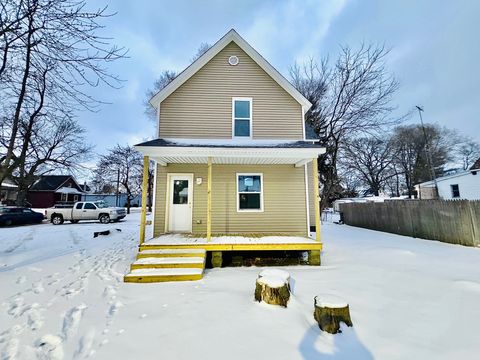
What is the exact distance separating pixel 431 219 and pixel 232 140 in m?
8.66

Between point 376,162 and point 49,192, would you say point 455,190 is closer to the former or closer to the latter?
point 376,162

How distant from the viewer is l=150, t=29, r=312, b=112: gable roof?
7883 mm

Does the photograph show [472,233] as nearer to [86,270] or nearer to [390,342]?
[390,342]

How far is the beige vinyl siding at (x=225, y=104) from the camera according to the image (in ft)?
26.0

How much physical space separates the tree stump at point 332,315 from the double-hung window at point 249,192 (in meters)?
4.84

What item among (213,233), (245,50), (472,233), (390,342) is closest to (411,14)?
(245,50)

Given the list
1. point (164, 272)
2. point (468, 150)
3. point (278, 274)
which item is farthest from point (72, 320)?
point (468, 150)

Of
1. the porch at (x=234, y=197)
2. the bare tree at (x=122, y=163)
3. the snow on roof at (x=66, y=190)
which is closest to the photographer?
the porch at (x=234, y=197)

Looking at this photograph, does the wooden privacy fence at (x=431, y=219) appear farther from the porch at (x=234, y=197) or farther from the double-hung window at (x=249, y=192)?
the double-hung window at (x=249, y=192)

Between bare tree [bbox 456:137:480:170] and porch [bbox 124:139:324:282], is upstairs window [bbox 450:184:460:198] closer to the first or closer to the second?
porch [bbox 124:139:324:282]

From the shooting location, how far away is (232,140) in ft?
25.7

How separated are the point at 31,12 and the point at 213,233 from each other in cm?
675

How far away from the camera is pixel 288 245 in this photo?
6004 millimetres

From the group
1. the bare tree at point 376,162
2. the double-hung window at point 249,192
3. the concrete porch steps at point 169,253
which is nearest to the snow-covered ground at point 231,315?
the concrete porch steps at point 169,253
